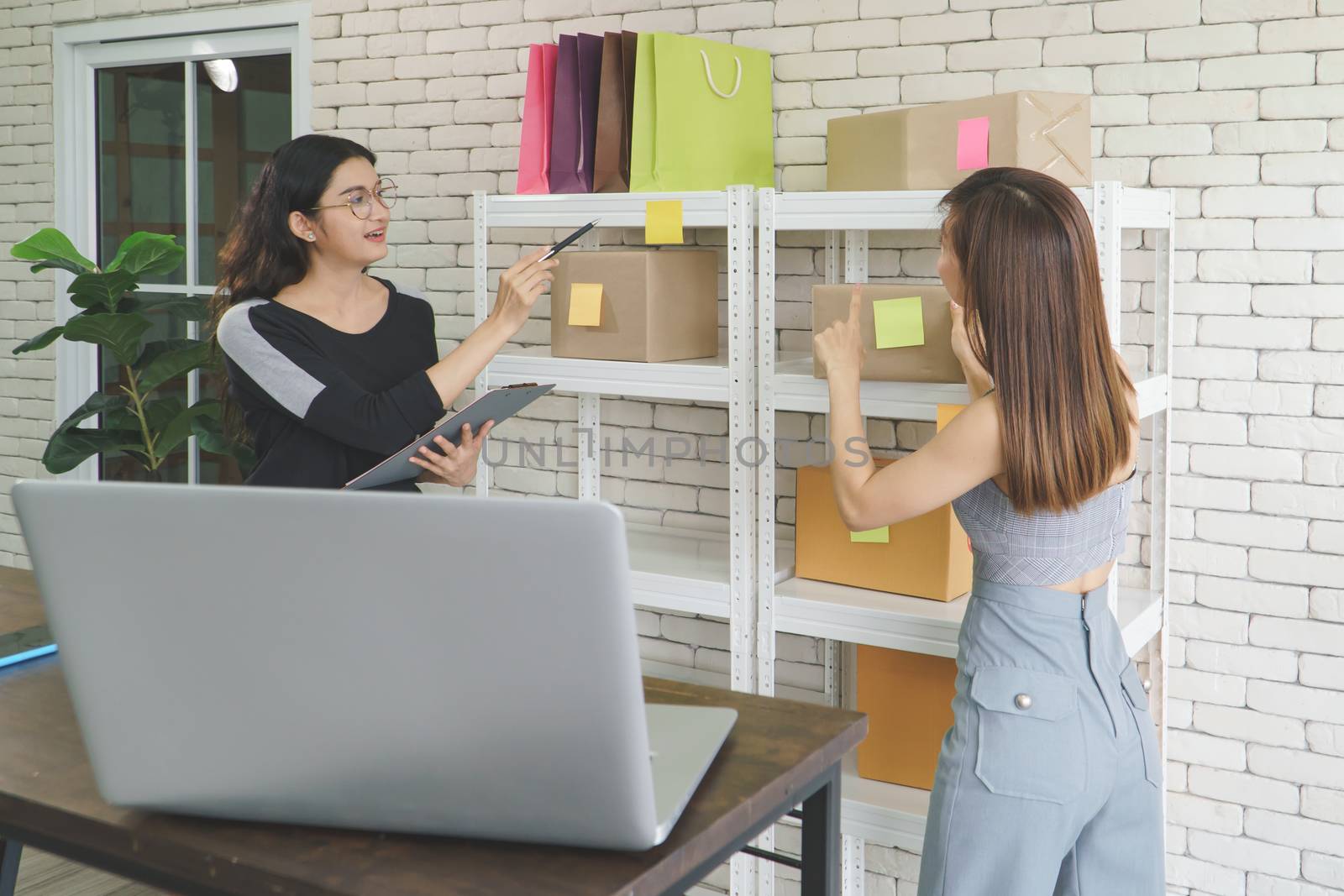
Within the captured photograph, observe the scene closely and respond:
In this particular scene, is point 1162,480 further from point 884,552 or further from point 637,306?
point 637,306

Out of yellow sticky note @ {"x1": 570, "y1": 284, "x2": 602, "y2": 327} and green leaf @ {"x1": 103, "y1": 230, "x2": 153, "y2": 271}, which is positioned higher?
green leaf @ {"x1": 103, "y1": 230, "x2": 153, "y2": 271}

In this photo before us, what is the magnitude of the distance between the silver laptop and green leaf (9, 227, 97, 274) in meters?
2.82

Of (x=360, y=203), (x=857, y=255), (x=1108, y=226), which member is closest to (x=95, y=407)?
(x=360, y=203)

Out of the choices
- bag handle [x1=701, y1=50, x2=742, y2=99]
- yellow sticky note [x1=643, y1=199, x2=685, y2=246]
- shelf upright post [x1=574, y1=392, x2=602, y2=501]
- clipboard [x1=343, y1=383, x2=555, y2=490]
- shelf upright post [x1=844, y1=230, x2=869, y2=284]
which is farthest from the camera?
shelf upright post [x1=574, y1=392, x2=602, y2=501]

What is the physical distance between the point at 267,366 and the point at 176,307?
143cm

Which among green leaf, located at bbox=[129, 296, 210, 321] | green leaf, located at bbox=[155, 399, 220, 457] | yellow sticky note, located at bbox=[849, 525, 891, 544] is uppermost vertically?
green leaf, located at bbox=[129, 296, 210, 321]

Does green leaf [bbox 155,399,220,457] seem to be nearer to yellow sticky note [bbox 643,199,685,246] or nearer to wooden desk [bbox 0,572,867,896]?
yellow sticky note [bbox 643,199,685,246]

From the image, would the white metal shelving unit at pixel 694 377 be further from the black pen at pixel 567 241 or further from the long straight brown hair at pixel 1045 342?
the long straight brown hair at pixel 1045 342

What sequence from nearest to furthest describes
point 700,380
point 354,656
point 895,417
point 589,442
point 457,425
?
point 354,656 → point 457,425 → point 895,417 → point 700,380 → point 589,442

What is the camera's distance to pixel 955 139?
2158 millimetres

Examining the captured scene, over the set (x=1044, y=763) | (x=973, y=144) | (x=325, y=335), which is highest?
(x=973, y=144)

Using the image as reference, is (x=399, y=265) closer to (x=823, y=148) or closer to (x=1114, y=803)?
(x=823, y=148)

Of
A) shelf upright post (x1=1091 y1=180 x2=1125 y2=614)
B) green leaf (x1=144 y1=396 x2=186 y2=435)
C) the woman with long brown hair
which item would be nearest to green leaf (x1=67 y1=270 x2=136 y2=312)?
green leaf (x1=144 y1=396 x2=186 y2=435)

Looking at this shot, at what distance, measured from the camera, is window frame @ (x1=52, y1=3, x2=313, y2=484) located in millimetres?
3600
